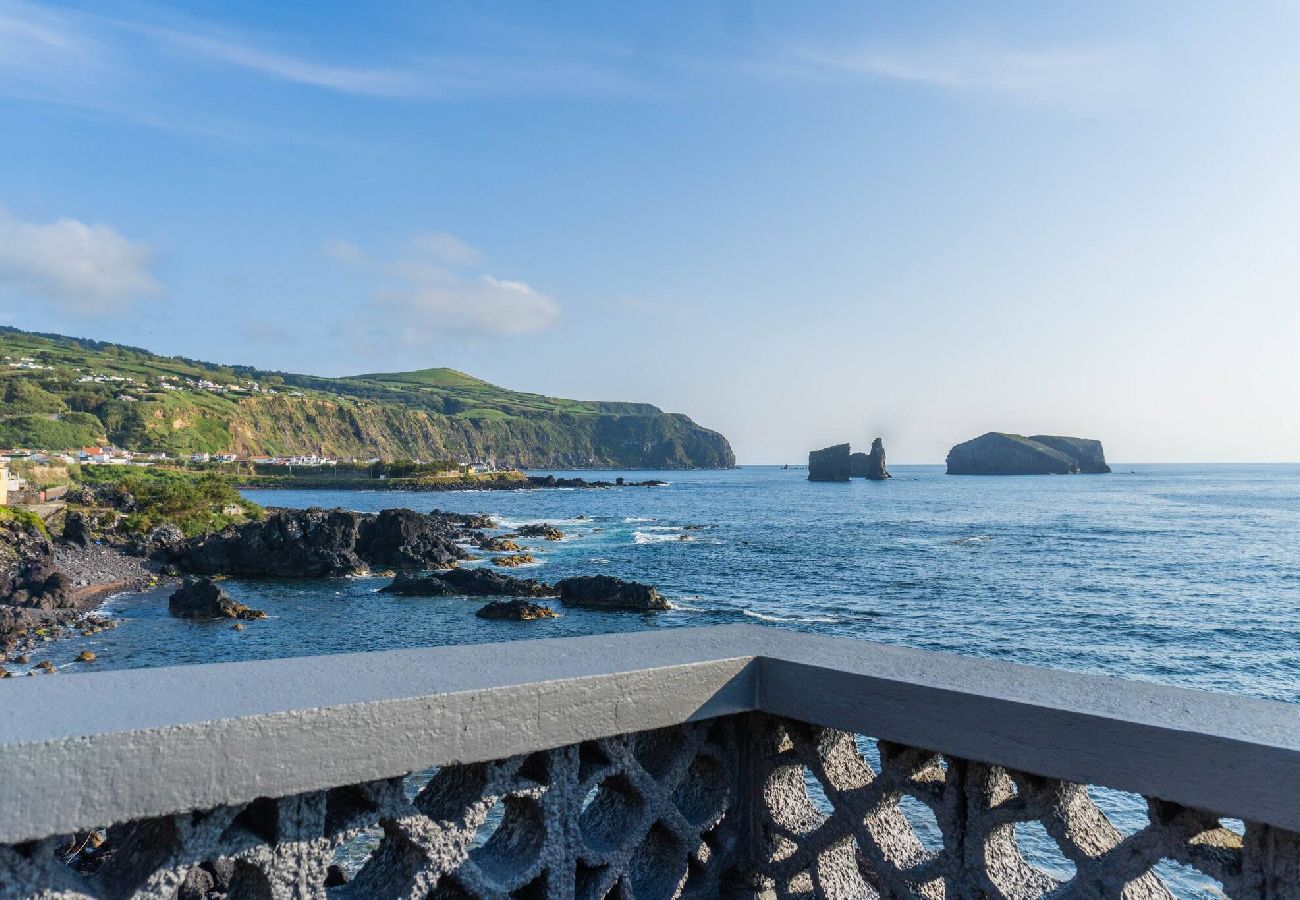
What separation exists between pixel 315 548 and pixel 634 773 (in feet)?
159

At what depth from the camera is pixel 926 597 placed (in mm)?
38656

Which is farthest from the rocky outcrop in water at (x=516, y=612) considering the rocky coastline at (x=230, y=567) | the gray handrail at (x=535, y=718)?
the gray handrail at (x=535, y=718)

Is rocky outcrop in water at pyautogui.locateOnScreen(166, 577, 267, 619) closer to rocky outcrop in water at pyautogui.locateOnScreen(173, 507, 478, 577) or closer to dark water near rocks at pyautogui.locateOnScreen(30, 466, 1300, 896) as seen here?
dark water near rocks at pyautogui.locateOnScreen(30, 466, 1300, 896)

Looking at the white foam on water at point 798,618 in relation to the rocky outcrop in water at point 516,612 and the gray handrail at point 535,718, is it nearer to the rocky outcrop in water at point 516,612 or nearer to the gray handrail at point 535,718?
the rocky outcrop in water at point 516,612

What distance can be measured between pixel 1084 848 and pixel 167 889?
2028 mm

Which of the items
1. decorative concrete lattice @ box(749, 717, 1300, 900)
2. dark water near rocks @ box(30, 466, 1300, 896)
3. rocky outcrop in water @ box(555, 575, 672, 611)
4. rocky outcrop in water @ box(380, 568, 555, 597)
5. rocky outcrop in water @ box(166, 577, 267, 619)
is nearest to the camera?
decorative concrete lattice @ box(749, 717, 1300, 900)

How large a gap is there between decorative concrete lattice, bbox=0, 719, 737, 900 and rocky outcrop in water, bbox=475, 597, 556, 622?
31.2 m

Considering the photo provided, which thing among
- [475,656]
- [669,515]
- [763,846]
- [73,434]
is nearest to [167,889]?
[475,656]

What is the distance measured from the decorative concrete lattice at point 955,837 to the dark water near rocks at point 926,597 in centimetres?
1233

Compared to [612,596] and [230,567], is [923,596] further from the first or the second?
[230,567]

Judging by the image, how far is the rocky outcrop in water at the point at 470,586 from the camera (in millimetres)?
→ 39244

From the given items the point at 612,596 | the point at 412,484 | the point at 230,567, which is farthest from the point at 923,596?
the point at 412,484

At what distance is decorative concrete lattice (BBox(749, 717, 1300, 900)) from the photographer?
1.94m

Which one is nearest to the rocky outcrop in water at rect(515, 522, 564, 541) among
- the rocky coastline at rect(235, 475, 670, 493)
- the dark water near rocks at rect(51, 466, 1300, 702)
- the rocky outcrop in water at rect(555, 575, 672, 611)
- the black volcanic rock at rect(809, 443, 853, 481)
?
the dark water near rocks at rect(51, 466, 1300, 702)
